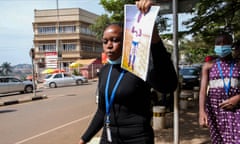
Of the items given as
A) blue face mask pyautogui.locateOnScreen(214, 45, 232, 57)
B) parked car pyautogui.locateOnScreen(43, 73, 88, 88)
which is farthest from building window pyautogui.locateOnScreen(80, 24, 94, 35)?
blue face mask pyautogui.locateOnScreen(214, 45, 232, 57)

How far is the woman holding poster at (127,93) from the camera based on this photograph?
1.92 m

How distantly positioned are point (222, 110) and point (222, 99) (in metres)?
0.12

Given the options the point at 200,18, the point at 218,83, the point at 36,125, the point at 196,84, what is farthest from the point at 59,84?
the point at 218,83

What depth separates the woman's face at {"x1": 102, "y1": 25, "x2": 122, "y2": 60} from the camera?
83.2 inches

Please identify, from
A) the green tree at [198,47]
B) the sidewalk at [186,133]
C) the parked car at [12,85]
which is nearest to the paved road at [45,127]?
the sidewalk at [186,133]

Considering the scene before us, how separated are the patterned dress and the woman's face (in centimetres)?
166

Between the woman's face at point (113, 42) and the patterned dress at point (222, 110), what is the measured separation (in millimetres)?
1664

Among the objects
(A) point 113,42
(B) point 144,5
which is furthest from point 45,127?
(B) point 144,5

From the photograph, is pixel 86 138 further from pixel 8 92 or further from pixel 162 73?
pixel 8 92

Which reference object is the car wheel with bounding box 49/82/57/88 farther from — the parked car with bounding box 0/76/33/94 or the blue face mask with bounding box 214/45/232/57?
the blue face mask with bounding box 214/45/232/57

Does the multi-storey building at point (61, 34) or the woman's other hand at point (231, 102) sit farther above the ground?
the multi-storey building at point (61, 34)

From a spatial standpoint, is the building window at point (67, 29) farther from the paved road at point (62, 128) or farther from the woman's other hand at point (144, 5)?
the woman's other hand at point (144, 5)

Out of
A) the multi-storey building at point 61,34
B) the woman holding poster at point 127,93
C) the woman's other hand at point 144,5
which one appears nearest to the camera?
the woman's other hand at point 144,5

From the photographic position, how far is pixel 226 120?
329 cm
